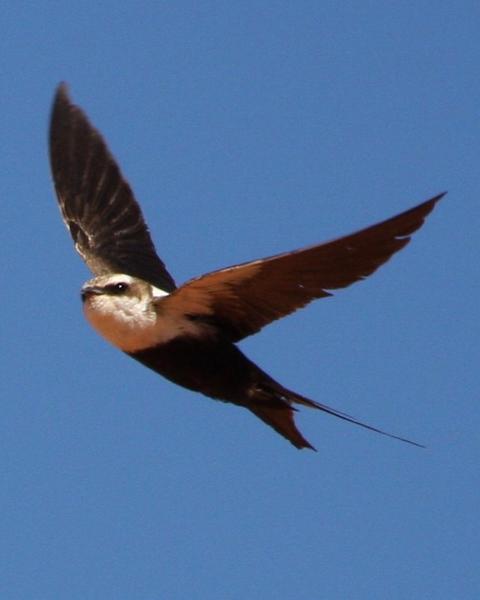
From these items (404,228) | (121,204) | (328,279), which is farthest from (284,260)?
(121,204)

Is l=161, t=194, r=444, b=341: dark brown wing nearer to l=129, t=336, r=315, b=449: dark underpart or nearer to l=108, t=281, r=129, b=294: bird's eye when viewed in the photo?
l=129, t=336, r=315, b=449: dark underpart

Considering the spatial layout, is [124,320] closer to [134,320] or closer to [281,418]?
[134,320]

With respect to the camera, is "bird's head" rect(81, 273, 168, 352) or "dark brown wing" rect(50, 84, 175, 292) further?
"dark brown wing" rect(50, 84, 175, 292)

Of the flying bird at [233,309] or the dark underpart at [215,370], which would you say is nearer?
the flying bird at [233,309]

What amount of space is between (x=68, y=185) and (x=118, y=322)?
205cm

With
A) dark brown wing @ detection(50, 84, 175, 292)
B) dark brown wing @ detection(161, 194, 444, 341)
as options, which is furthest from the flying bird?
dark brown wing @ detection(50, 84, 175, 292)

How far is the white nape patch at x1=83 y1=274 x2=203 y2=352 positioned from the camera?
19.8ft

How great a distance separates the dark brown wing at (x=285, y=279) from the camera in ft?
17.0

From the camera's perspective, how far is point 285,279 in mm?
5668

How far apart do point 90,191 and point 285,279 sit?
2.51m

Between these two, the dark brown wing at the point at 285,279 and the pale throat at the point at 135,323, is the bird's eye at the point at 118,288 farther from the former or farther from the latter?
the dark brown wing at the point at 285,279

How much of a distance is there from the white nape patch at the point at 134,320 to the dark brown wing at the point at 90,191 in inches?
55.3

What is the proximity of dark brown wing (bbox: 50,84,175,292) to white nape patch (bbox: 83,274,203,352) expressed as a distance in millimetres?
1406

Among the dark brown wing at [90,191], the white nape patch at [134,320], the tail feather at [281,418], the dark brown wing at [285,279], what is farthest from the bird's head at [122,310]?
the dark brown wing at [90,191]
